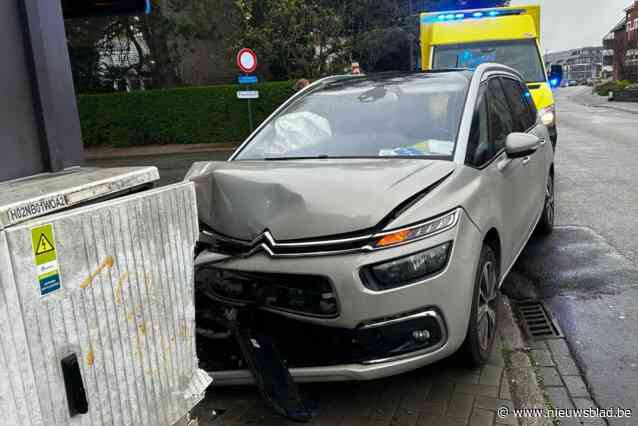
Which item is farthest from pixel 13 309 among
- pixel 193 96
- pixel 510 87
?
→ pixel 193 96

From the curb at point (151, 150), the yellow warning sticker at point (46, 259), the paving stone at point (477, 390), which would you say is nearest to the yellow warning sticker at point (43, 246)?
the yellow warning sticker at point (46, 259)

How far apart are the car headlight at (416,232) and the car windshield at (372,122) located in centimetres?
67

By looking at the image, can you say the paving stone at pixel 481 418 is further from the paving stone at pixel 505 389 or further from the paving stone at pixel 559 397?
the paving stone at pixel 559 397

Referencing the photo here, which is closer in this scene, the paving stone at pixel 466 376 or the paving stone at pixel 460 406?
the paving stone at pixel 460 406

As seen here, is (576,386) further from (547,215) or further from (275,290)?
(547,215)

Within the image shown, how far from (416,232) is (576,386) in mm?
1336

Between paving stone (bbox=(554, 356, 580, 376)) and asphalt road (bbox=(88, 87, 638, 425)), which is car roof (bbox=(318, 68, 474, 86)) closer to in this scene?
asphalt road (bbox=(88, 87, 638, 425))

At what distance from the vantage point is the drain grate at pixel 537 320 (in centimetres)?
394

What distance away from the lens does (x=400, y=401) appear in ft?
10.4

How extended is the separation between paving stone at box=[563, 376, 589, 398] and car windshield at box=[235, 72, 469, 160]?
1453 millimetres

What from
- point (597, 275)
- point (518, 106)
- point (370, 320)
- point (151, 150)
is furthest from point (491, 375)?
point (151, 150)

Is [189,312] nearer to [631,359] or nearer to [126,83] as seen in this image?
[631,359]

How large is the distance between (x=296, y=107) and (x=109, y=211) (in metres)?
2.91

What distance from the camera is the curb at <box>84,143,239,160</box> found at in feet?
64.4
